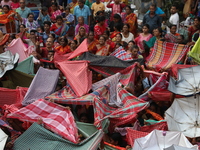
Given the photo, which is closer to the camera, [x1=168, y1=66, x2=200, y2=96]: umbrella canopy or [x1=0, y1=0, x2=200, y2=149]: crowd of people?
[x1=168, y1=66, x2=200, y2=96]: umbrella canopy

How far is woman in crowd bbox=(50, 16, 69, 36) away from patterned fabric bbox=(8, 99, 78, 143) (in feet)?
13.4

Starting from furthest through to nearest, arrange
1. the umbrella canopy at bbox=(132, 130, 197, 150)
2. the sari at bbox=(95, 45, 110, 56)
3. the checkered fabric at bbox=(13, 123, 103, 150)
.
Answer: the sari at bbox=(95, 45, 110, 56) → the checkered fabric at bbox=(13, 123, 103, 150) → the umbrella canopy at bbox=(132, 130, 197, 150)

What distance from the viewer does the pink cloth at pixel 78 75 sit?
26.2ft

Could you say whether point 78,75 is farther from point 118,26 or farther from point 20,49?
point 118,26

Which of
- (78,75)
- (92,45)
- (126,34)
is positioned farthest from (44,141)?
(126,34)

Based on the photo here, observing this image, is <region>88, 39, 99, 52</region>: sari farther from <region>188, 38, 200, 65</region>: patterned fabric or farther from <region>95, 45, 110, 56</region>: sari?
<region>188, 38, 200, 65</region>: patterned fabric

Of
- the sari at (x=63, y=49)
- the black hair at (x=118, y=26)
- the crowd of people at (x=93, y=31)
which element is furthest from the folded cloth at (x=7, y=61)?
the black hair at (x=118, y=26)

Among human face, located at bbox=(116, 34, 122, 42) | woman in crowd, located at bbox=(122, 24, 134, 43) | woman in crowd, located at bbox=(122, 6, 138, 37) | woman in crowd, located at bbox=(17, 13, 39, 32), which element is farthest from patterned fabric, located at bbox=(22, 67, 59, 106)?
woman in crowd, located at bbox=(17, 13, 39, 32)

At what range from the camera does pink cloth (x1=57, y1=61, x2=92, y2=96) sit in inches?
314

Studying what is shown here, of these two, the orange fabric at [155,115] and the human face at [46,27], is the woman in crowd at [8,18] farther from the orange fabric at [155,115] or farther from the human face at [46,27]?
the orange fabric at [155,115]

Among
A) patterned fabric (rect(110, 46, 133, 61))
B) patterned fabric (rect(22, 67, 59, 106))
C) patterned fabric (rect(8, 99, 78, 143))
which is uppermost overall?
patterned fabric (rect(110, 46, 133, 61))

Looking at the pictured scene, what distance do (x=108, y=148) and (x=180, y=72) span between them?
2144 millimetres

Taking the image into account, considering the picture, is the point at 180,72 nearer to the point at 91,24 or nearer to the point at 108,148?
the point at 108,148

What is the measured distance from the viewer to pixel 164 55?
8.65m
